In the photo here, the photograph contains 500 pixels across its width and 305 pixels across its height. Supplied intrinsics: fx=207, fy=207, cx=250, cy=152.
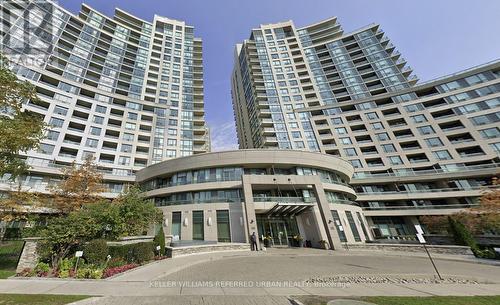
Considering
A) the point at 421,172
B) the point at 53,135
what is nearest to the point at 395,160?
the point at 421,172

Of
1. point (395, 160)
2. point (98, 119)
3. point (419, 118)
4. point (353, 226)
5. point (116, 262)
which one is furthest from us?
point (419, 118)

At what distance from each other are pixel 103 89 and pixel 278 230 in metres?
53.9

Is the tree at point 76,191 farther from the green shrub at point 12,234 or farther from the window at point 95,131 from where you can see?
the window at point 95,131

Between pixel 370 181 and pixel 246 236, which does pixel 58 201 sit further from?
pixel 370 181

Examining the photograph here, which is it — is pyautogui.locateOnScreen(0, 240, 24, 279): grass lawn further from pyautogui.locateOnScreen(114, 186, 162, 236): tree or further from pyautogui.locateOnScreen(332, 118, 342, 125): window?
pyautogui.locateOnScreen(332, 118, 342, 125): window

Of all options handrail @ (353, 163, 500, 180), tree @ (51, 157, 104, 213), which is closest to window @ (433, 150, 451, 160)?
handrail @ (353, 163, 500, 180)

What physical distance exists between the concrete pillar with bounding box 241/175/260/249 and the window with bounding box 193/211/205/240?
237 inches

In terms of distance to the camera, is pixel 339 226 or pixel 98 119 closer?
pixel 339 226

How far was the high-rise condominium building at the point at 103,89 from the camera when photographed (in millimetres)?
42188

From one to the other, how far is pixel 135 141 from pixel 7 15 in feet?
129

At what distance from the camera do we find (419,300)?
22.2 ft

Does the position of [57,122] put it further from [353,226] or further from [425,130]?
[425,130]

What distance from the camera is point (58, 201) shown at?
25.4 m

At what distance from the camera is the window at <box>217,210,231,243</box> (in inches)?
1026
